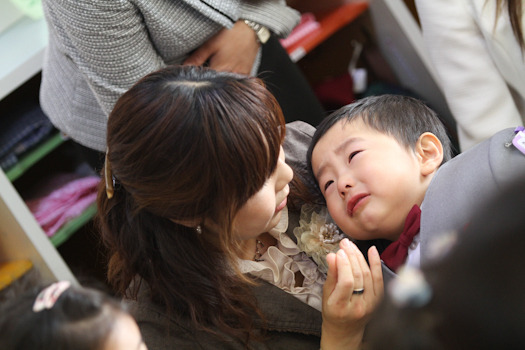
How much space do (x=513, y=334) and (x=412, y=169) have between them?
0.69 metres

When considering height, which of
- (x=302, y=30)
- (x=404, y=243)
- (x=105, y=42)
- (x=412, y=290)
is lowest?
(x=404, y=243)

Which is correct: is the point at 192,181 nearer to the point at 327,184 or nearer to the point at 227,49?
the point at 327,184

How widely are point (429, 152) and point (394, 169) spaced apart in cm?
12

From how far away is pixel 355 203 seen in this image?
1084mm

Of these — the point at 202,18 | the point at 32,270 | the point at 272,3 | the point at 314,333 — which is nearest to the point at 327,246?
the point at 314,333

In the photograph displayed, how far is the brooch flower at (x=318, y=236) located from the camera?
1.10m

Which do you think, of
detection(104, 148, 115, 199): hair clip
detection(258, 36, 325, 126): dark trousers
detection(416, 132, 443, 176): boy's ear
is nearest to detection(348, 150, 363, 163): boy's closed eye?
detection(416, 132, 443, 176): boy's ear

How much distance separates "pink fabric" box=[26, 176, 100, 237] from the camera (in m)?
1.85

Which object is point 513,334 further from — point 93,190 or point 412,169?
point 93,190

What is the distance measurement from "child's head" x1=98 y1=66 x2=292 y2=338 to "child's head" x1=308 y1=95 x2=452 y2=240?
0.16 m

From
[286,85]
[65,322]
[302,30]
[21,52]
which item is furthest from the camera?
[302,30]

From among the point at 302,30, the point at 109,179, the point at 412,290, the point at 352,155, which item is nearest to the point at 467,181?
the point at 352,155

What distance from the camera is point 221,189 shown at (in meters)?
0.86

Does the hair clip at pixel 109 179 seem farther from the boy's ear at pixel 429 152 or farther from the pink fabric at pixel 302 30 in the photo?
the pink fabric at pixel 302 30
